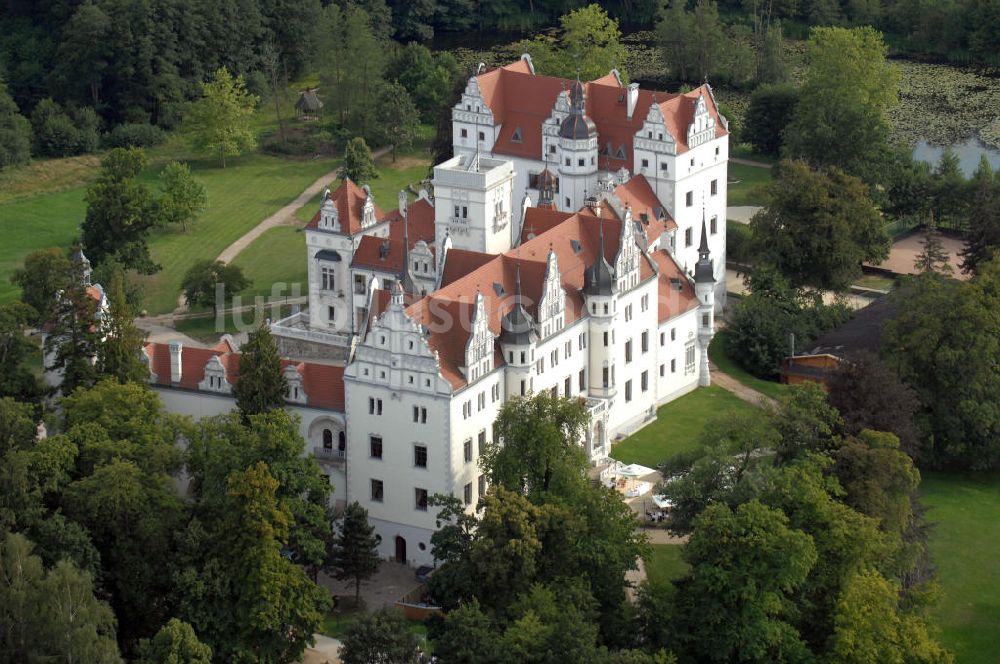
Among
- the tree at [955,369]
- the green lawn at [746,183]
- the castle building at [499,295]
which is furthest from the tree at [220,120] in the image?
the tree at [955,369]

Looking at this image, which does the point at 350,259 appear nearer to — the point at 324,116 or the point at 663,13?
the point at 324,116

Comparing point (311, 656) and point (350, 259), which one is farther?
point (350, 259)

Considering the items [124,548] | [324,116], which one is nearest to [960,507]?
[124,548]

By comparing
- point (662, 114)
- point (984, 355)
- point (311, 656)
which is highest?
point (662, 114)

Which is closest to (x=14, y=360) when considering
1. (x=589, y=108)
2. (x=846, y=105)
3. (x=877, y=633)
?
(x=589, y=108)

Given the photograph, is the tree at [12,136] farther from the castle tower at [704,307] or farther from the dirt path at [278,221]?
the castle tower at [704,307]
